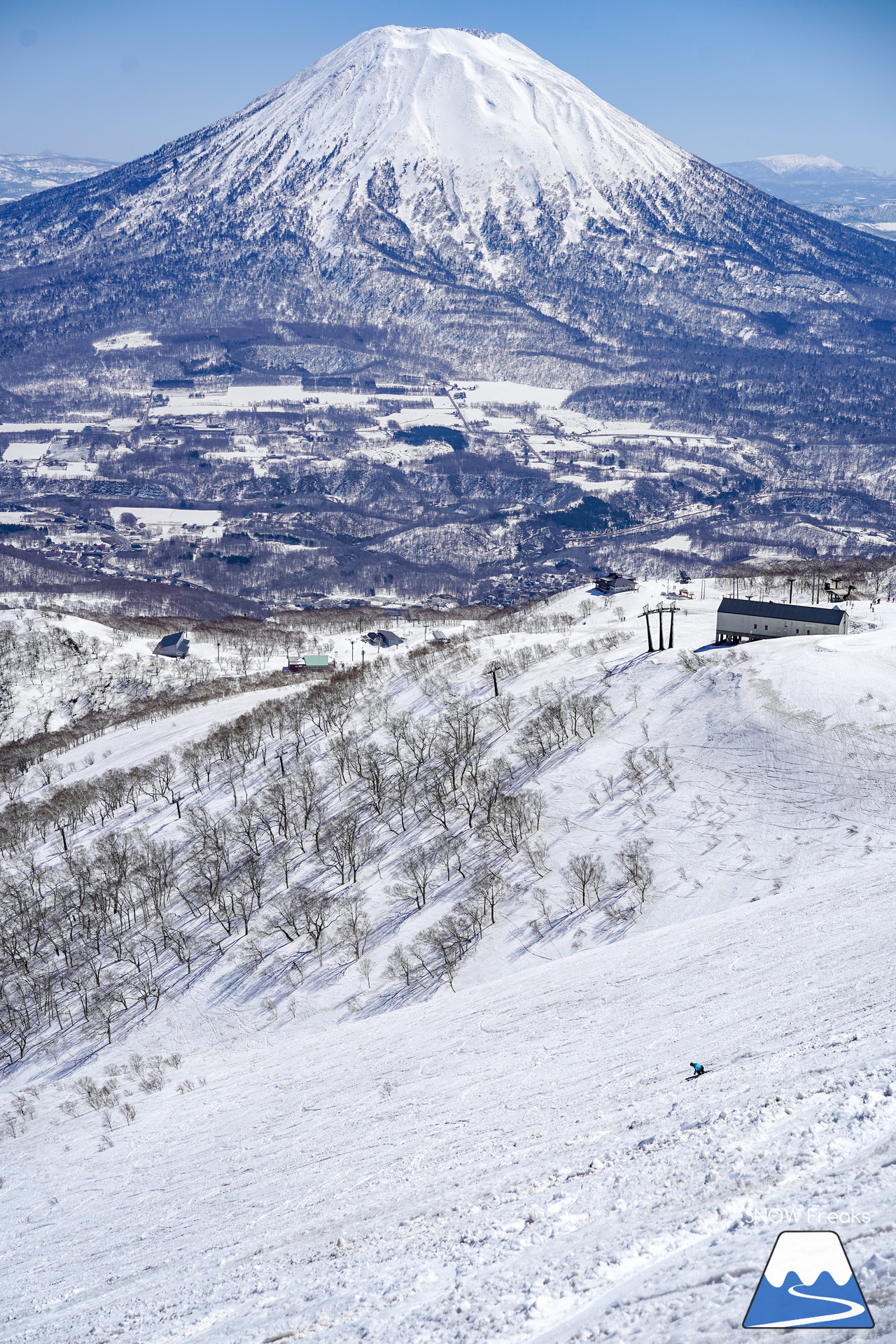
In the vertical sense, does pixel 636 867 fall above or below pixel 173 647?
above

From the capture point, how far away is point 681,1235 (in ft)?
51.4

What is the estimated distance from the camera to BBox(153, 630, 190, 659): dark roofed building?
116 meters

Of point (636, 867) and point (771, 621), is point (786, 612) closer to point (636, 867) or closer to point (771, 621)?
point (771, 621)

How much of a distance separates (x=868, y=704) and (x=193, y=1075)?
141 feet

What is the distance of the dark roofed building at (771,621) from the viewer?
69875mm

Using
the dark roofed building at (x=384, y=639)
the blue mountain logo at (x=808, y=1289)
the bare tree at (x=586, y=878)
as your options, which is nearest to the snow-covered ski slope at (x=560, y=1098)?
the blue mountain logo at (x=808, y=1289)

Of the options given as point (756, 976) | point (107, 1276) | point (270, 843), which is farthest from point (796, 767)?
point (107, 1276)

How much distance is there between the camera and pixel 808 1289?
12.7m

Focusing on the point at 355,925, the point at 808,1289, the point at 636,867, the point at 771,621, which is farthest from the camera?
the point at 771,621

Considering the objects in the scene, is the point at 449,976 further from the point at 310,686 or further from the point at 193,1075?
the point at 310,686

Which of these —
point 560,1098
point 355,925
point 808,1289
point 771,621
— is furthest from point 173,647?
point 808,1289

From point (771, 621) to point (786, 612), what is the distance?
1.28 meters

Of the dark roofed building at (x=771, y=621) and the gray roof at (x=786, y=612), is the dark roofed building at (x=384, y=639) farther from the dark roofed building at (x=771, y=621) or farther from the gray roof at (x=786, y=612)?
the gray roof at (x=786, y=612)

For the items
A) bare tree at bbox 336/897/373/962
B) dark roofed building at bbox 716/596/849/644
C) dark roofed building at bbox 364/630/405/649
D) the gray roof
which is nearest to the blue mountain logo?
bare tree at bbox 336/897/373/962
